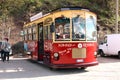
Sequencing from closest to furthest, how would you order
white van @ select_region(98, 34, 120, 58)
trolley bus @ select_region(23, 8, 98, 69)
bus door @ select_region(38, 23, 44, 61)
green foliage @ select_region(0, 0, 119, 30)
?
trolley bus @ select_region(23, 8, 98, 69) < bus door @ select_region(38, 23, 44, 61) < white van @ select_region(98, 34, 120, 58) < green foliage @ select_region(0, 0, 119, 30)

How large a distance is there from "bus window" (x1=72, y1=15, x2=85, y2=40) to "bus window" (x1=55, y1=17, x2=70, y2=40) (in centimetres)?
30

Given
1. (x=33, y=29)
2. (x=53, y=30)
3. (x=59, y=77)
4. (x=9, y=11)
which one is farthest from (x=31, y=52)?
(x=9, y=11)

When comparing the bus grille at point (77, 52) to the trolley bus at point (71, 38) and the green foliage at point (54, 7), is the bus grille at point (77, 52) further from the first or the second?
the green foliage at point (54, 7)

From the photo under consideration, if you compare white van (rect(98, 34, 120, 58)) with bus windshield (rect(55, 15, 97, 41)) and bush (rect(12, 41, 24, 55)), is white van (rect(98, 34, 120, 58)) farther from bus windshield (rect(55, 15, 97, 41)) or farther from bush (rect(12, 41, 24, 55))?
bus windshield (rect(55, 15, 97, 41))

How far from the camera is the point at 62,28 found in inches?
704

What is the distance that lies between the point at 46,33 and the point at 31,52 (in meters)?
5.12

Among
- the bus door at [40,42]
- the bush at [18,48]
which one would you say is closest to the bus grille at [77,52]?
the bus door at [40,42]

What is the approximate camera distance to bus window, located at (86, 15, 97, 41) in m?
18.0

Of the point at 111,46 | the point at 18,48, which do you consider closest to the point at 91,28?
the point at 111,46

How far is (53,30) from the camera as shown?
1778 centimetres

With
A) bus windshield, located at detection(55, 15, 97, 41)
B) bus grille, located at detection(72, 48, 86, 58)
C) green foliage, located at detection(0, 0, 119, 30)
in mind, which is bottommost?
bus grille, located at detection(72, 48, 86, 58)

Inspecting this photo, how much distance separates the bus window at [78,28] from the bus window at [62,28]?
30 centimetres

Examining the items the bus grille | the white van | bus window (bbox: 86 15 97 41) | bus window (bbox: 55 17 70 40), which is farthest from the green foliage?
the bus grille

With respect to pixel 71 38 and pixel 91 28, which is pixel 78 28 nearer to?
pixel 71 38
